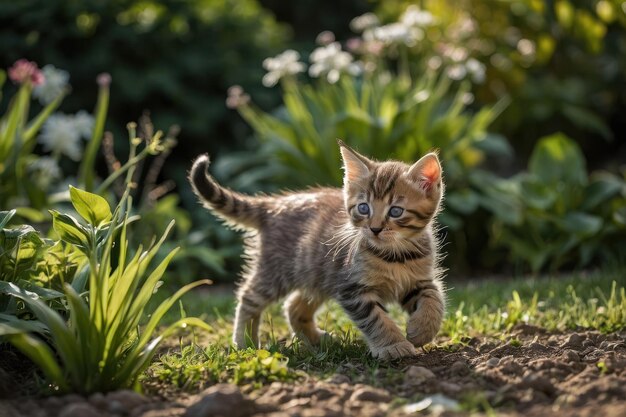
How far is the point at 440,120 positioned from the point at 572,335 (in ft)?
10.6

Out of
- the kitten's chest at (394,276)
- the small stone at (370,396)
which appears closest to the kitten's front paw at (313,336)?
the kitten's chest at (394,276)

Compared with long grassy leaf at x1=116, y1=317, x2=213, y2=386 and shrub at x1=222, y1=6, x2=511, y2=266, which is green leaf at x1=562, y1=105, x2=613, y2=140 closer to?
shrub at x1=222, y1=6, x2=511, y2=266

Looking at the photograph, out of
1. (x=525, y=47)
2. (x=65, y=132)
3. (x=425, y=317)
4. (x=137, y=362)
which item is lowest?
(x=425, y=317)

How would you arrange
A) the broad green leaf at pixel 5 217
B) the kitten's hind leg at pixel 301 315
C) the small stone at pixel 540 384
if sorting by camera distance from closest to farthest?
1. the small stone at pixel 540 384
2. the broad green leaf at pixel 5 217
3. the kitten's hind leg at pixel 301 315

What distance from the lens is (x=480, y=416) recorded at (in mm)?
2494

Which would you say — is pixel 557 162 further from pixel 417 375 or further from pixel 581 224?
pixel 417 375

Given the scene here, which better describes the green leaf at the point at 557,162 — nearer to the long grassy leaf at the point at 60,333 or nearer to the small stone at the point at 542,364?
the small stone at the point at 542,364

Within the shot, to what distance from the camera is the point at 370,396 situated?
278 centimetres

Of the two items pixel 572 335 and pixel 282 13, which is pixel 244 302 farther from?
pixel 282 13

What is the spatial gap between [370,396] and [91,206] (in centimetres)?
145

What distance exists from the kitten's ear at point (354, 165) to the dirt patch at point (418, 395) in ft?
2.98

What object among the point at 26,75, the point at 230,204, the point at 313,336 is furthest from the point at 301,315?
the point at 26,75

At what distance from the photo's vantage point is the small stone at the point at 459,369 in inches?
122

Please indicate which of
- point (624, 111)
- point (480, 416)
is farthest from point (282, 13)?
point (480, 416)
